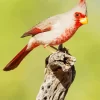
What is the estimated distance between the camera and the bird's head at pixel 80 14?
1.57 meters

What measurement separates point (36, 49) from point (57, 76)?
429 mm

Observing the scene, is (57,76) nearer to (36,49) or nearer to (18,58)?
(18,58)

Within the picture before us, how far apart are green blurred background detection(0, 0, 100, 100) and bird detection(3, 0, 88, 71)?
287 mm

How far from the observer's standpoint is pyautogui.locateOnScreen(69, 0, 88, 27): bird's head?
1.57 m

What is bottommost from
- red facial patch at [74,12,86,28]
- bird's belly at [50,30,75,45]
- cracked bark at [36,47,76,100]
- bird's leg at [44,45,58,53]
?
cracked bark at [36,47,76,100]

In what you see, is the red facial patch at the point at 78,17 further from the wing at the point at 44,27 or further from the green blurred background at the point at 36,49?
the green blurred background at the point at 36,49

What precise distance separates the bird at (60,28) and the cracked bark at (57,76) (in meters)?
0.04

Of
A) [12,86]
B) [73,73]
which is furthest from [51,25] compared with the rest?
[12,86]

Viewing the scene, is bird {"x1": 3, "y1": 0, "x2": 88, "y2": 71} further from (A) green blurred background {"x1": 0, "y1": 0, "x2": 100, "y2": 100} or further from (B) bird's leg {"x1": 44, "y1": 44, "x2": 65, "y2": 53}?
(A) green blurred background {"x1": 0, "y1": 0, "x2": 100, "y2": 100}

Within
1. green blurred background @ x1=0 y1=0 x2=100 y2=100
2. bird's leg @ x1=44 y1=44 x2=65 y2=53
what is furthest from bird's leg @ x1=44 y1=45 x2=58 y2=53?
green blurred background @ x1=0 y1=0 x2=100 y2=100

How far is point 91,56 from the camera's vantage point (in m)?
2.11

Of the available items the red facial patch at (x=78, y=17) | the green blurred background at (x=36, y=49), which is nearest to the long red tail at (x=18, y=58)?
the red facial patch at (x=78, y=17)

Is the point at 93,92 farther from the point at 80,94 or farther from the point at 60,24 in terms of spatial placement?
the point at 60,24

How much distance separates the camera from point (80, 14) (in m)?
1.57
